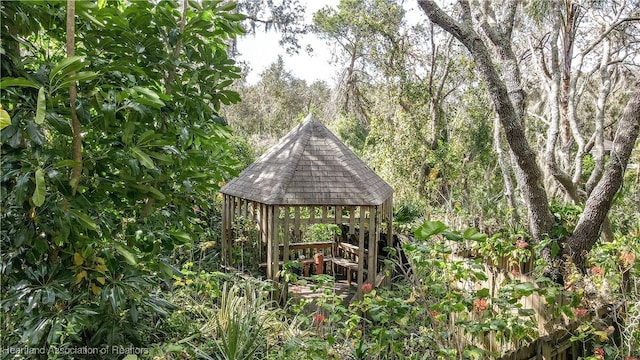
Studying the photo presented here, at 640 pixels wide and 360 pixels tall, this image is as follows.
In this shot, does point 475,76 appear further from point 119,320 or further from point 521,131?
point 119,320

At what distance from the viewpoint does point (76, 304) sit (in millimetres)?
1896

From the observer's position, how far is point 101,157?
69.2 inches

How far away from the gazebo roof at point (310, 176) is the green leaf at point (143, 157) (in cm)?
→ 383

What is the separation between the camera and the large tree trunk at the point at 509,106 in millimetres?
3854

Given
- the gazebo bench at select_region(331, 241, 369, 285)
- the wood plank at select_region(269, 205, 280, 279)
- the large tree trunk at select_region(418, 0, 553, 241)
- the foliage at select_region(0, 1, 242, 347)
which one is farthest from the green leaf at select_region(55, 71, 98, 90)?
the gazebo bench at select_region(331, 241, 369, 285)

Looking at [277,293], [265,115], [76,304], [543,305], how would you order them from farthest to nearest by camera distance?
[265,115]
[277,293]
[543,305]
[76,304]

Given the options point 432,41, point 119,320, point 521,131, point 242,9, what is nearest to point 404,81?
point 432,41

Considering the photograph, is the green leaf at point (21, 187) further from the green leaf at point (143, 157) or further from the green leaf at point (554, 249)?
the green leaf at point (554, 249)

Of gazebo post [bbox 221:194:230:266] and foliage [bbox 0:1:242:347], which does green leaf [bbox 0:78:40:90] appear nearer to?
foliage [bbox 0:1:242:347]

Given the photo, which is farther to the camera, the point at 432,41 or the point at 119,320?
the point at 432,41

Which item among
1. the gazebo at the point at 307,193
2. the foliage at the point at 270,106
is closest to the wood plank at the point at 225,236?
the gazebo at the point at 307,193

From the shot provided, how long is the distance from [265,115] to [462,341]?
18.4 metres

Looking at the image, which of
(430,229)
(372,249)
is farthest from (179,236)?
(372,249)

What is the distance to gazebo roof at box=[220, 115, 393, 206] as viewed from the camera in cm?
571
